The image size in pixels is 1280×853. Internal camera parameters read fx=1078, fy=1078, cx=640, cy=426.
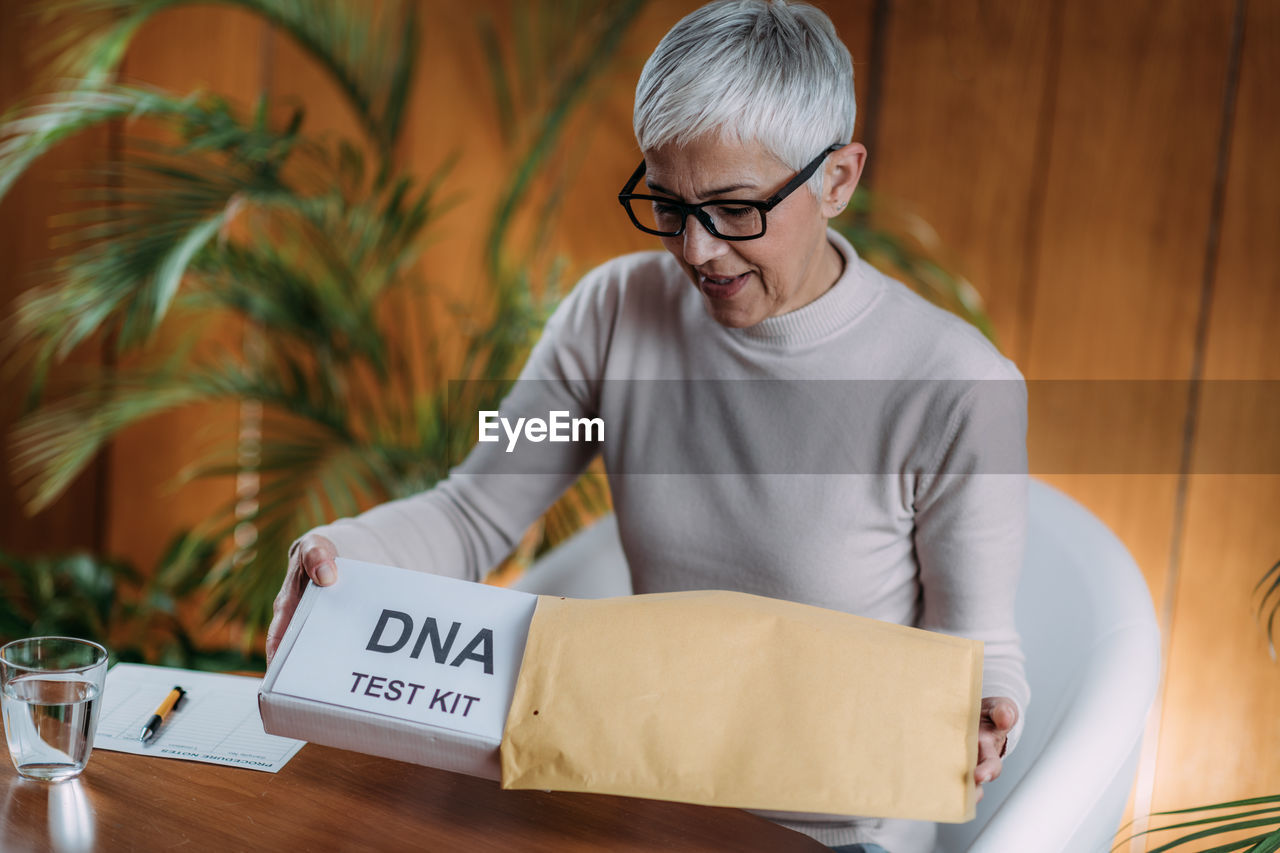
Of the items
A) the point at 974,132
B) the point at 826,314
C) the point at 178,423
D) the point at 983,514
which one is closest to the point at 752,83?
the point at 826,314

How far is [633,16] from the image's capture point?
6.20 feet

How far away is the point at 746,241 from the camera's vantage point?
38.9 inches

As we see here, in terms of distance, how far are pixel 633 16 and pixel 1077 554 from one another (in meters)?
1.20

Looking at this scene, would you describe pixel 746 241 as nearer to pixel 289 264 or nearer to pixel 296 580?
pixel 296 580

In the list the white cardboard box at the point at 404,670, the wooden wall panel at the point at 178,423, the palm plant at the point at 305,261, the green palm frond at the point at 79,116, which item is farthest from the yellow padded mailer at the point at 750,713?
the wooden wall panel at the point at 178,423

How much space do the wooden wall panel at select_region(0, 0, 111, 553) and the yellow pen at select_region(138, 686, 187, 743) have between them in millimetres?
1756

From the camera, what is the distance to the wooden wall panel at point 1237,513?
1.73 meters

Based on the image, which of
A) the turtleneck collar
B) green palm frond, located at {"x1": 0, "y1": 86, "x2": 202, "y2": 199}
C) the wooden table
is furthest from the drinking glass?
green palm frond, located at {"x1": 0, "y1": 86, "x2": 202, "y2": 199}

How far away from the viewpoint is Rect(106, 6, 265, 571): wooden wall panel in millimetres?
2357

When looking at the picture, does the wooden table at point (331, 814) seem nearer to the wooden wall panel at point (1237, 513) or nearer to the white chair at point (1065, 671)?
the white chair at point (1065, 671)

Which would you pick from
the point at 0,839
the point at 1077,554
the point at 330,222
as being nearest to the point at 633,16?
the point at 330,222

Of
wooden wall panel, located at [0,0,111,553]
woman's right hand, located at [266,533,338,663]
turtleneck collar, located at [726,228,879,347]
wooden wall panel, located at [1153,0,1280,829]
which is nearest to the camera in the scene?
woman's right hand, located at [266,533,338,663]

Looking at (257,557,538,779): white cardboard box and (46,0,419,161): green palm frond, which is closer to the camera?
(257,557,538,779): white cardboard box

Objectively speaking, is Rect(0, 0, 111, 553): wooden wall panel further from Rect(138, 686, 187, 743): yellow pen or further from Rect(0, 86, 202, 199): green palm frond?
Rect(138, 686, 187, 743): yellow pen
